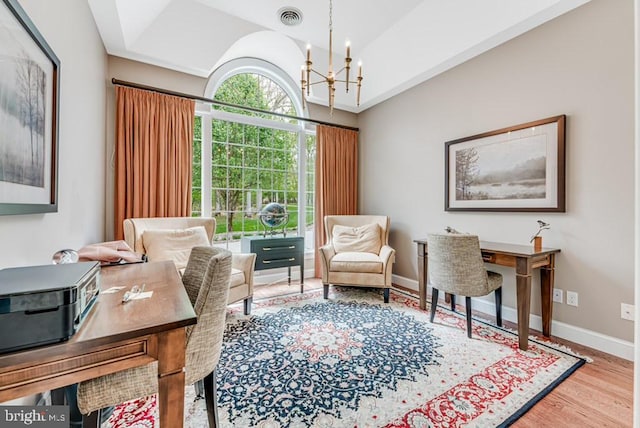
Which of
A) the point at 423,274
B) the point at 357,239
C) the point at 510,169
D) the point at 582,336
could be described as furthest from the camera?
the point at 357,239

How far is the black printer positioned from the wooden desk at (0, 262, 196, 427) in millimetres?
25

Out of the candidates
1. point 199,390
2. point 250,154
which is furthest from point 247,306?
point 250,154

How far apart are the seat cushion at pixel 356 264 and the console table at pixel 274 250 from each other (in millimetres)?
522

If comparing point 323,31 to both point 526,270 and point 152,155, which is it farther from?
point 526,270

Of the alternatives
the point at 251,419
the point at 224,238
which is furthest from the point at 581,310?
the point at 224,238

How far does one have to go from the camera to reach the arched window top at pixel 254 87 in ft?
11.8

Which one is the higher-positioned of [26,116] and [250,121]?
[250,121]

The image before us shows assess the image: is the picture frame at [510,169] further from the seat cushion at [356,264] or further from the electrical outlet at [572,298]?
the seat cushion at [356,264]

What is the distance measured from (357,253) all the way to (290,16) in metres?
2.80

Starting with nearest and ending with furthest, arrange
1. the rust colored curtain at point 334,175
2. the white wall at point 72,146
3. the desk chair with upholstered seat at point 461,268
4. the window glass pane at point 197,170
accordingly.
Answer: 1. the white wall at point 72,146
2. the desk chair with upholstered seat at point 461,268
3. the window glass pane at point 197,170
4. the rust colored curtain at point 334,175

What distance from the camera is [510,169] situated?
2684mm

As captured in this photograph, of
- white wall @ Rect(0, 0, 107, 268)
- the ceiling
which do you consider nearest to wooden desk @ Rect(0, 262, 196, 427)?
white wall @ Rect(0, 0, 107, 268)

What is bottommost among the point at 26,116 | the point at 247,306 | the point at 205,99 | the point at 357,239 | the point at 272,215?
the point at 247,306

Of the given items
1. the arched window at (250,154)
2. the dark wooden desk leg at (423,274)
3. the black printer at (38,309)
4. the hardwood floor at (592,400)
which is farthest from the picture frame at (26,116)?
the dark wooden desk leg at (423,274)
